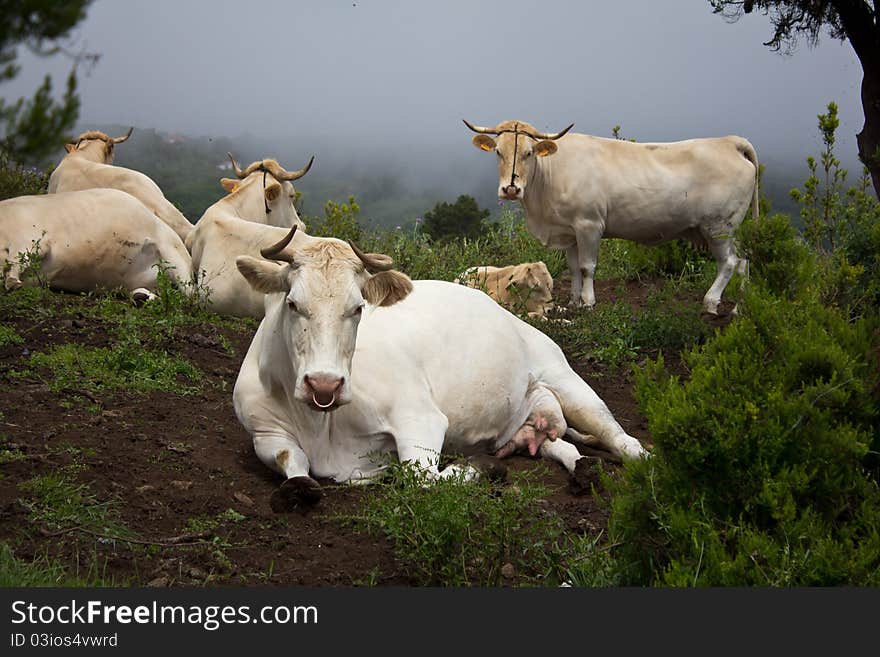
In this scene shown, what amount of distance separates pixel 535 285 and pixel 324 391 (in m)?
5.39

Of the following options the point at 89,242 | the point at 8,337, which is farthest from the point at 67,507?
the point at 89,242

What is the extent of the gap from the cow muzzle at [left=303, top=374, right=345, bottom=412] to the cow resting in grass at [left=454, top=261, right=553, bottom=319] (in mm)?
4983

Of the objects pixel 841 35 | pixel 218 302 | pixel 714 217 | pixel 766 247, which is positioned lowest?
pixel 218 302

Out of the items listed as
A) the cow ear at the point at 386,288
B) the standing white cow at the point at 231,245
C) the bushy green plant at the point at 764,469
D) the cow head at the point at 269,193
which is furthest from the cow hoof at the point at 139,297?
the bushy green plant at the point at 764,469

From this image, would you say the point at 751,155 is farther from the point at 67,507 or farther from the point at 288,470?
the point at 67,507

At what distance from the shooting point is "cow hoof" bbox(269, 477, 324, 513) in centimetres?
551

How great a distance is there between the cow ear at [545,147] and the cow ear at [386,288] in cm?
578

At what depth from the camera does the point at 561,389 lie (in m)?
7.19

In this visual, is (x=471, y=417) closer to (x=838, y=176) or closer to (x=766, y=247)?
(x=766, y=247)

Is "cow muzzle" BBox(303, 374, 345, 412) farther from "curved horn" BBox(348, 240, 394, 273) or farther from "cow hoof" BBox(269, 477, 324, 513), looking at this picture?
"curved horn" BBox(348, 240, 394, 273)

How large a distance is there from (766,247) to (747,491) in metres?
1.27

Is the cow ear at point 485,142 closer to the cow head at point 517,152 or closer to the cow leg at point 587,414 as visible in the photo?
the cow head at point 517,152

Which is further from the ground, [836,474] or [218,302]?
[836,474]

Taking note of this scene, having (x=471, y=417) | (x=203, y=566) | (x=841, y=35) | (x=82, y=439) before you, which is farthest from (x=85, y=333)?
(x=841, y=35)
